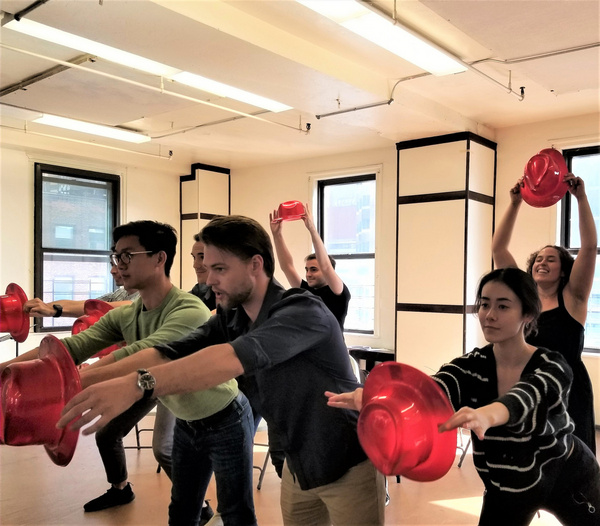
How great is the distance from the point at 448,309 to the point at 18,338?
4.37m

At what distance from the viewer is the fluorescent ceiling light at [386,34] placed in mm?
3098

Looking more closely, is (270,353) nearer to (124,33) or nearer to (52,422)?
(52,422)

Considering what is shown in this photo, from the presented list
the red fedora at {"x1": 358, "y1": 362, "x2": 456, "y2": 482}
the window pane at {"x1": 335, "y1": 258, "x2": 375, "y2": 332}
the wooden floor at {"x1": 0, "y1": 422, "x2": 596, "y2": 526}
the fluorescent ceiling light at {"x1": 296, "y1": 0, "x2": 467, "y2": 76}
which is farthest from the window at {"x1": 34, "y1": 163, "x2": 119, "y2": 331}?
the red fedora at {"x1": 358, "y1": 362, "x2": 456, "y2": 482}

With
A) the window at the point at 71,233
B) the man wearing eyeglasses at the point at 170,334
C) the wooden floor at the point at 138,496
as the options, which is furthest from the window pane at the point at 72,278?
the man wearing eyeglasses at the point at 170,334

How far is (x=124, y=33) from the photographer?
343 centimetres

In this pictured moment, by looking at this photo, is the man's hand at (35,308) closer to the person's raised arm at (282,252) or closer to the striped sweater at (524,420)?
the person's raised arm at (282,252)

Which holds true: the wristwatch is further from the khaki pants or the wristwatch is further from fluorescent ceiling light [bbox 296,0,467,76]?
fluorescent ceiling light [bbox 296,0,467,76]

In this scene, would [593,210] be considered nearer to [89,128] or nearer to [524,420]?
[524,420]

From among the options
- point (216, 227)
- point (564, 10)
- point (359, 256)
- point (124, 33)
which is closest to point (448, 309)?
point (359, 256)

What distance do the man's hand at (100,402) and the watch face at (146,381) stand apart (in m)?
0.01

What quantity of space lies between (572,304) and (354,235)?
197 inches

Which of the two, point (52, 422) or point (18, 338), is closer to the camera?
point (52, 422)

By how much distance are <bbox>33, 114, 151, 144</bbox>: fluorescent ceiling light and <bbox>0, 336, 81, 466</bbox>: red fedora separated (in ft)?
15.6

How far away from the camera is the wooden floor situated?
3.30 m
